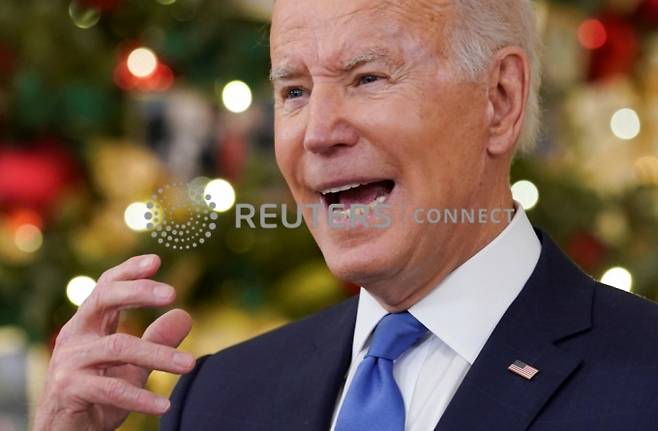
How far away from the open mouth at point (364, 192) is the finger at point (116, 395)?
0.29m

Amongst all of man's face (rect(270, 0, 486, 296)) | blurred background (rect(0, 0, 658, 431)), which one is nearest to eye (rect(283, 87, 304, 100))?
man's face (rect(270, 0, 486, 296))

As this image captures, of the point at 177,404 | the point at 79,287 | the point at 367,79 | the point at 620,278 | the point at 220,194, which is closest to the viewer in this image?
the point at 367,79

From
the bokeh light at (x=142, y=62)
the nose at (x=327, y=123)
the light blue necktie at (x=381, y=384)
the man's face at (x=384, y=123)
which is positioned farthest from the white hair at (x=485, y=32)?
the bokeh light at (x=142, y=62)

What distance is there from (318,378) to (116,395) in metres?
0.26

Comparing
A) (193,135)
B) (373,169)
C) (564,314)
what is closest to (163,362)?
(373,169)

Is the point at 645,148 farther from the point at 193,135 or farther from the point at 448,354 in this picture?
the point at 448,354

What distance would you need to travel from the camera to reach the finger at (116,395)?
1361mm

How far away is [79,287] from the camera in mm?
2248

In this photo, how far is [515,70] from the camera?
4.93ft

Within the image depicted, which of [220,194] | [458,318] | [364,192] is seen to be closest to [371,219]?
[364,192]

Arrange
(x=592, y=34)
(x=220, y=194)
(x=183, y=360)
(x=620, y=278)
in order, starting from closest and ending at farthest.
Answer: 1. (x=183, y=360)
2. (x=220, y=194)
3. (x=620, y=278)
4. (x=592, y=34)

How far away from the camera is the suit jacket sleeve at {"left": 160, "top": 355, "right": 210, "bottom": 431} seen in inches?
64.2

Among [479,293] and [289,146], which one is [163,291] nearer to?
[289,146]

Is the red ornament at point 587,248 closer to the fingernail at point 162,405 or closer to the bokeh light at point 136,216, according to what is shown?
the bokeh light at point 136,216
